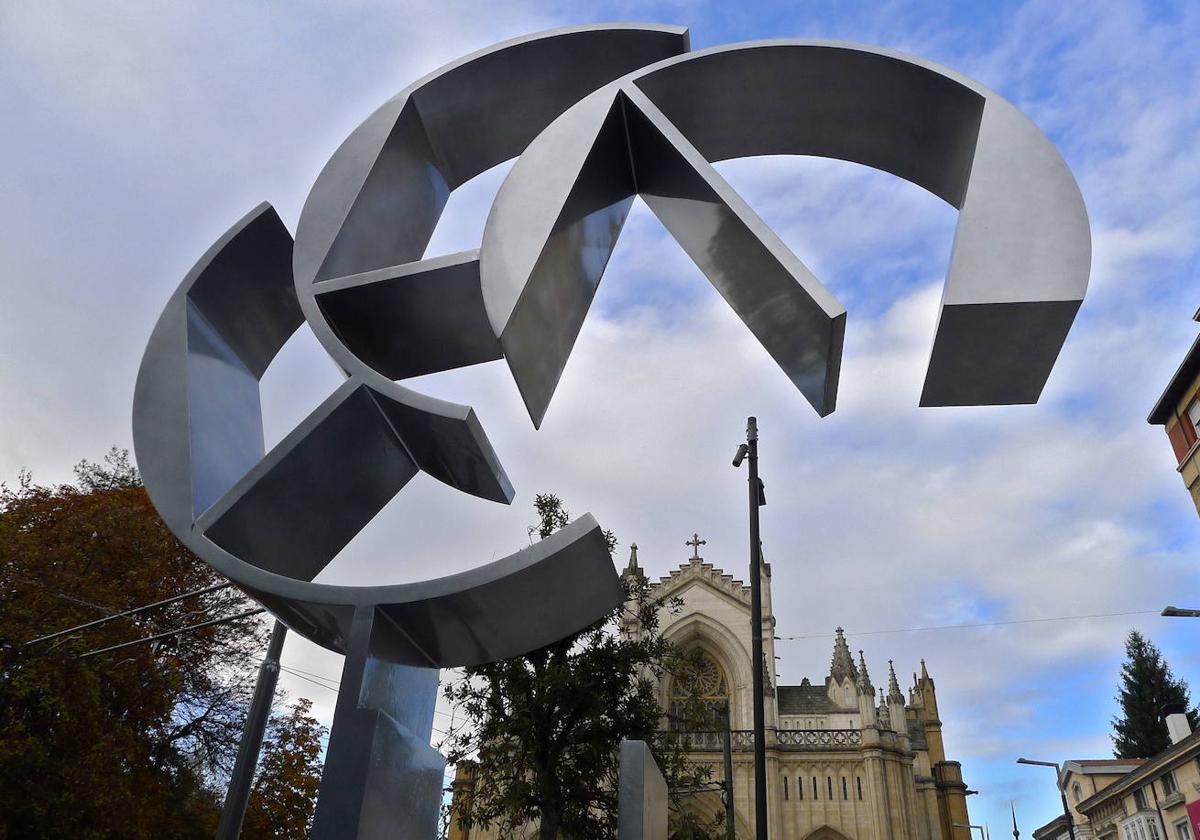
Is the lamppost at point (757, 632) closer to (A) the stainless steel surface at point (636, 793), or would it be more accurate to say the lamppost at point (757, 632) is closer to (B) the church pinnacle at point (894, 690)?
(A) the stainless steel surface at point (636, 793)

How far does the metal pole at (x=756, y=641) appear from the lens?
1071cm

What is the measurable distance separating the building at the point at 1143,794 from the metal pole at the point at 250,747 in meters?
24.5

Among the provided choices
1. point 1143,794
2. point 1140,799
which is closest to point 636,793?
point 1143,794

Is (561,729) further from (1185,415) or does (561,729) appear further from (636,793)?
(1185,415)

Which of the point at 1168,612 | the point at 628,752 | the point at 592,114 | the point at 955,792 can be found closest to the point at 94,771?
the point at 628,752

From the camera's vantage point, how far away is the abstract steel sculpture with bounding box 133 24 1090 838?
455cm

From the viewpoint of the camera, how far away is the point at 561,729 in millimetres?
17516

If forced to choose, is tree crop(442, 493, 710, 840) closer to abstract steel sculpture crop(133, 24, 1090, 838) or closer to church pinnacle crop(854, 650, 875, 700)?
abstract steel sculpture crop(133, 24, 1090, 838)

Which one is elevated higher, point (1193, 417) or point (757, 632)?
point (1193, 417)

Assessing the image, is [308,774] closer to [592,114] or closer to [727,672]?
[592,114]

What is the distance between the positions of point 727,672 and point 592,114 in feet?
134

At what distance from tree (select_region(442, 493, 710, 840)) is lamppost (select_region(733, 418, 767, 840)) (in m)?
5.50

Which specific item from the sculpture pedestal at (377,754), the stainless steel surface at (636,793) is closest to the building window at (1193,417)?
the stainless steel surface at (636,793)

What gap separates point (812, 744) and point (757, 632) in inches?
1269
